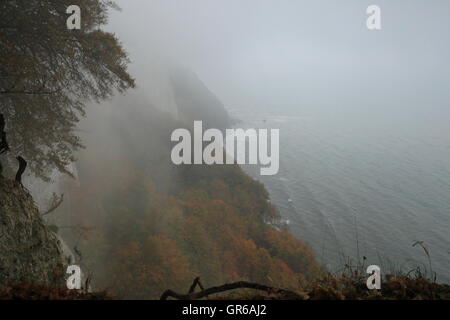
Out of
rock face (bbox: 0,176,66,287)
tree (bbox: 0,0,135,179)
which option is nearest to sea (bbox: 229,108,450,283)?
tree (bbox: 0,0,135,179)

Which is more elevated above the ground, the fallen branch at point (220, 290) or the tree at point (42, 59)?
the tree at point (42, 59)

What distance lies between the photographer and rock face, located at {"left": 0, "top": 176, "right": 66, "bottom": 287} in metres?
3.98

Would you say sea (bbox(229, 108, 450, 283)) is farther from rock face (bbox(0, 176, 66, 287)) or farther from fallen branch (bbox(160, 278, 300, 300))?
fallen branch (bbox(160, 278, 300, 300))

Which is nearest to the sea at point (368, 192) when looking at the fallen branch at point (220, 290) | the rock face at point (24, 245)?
the rock face at point (24, 245)

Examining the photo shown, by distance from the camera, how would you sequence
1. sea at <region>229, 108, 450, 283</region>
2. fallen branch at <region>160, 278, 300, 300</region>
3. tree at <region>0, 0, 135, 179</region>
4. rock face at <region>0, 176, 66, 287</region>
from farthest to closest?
sea at <region>229, 108, 450, 283</region>, tree at <region>0, 0, 135, 179</region>, rock face at <region>0, 176, 66, 287</region>, fallen branch at <region>160, 278, 300, 300</region>

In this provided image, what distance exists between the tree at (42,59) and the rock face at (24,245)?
365 cm

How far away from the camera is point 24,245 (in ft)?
14.7

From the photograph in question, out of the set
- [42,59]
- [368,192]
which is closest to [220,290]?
[42,59]

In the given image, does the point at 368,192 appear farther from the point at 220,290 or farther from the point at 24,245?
the point at 220,290

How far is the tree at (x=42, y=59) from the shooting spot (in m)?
7.71

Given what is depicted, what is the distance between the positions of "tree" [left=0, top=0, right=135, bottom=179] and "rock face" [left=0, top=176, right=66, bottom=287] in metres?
3.65

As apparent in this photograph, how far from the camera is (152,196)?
58562 mm

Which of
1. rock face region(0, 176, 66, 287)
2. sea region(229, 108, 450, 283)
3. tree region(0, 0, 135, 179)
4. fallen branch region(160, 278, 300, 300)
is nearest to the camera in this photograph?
fallen branch region(160, 278, 300, 300)

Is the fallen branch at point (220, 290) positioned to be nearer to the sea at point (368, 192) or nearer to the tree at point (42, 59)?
the tree at point (42, 59)
